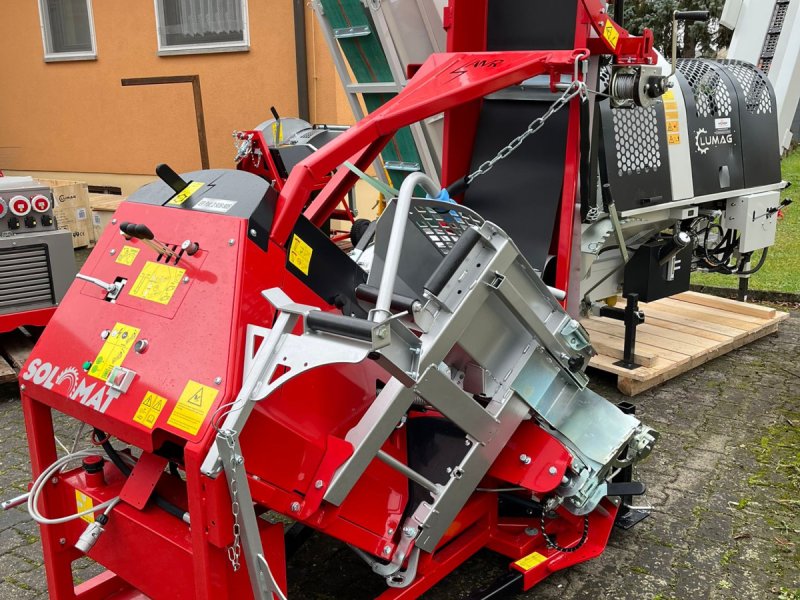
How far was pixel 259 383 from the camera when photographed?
1.87 metres

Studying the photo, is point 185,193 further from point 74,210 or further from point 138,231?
point 74,210

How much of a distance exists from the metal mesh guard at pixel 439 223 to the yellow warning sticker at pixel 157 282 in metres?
0.75

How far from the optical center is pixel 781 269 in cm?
702

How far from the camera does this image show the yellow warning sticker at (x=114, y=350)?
7.16ft

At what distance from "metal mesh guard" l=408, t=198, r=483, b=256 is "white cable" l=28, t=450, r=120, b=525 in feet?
4.06

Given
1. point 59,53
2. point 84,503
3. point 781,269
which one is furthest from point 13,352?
point 781,269

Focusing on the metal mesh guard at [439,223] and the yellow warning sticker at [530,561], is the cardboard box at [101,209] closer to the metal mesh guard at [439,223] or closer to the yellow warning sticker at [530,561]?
the metal mesh guard at [439,223]

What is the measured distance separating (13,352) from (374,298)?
11.1 feet

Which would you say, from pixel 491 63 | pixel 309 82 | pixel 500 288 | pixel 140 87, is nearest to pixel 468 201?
pixel 491 63

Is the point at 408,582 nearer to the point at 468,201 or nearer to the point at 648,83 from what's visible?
the point at 468,201

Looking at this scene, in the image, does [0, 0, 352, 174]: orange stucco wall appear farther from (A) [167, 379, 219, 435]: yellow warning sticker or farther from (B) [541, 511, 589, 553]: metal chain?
(A) [167, 379, 219, 435]: yellow warning sticker

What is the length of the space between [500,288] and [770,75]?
3838 mm

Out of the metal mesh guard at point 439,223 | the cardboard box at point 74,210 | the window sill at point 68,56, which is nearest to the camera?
the metal mesh guard at point 439,223

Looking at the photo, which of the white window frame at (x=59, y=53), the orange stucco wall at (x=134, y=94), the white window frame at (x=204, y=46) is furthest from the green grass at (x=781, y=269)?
the white window frame at (x=59, y=53)
